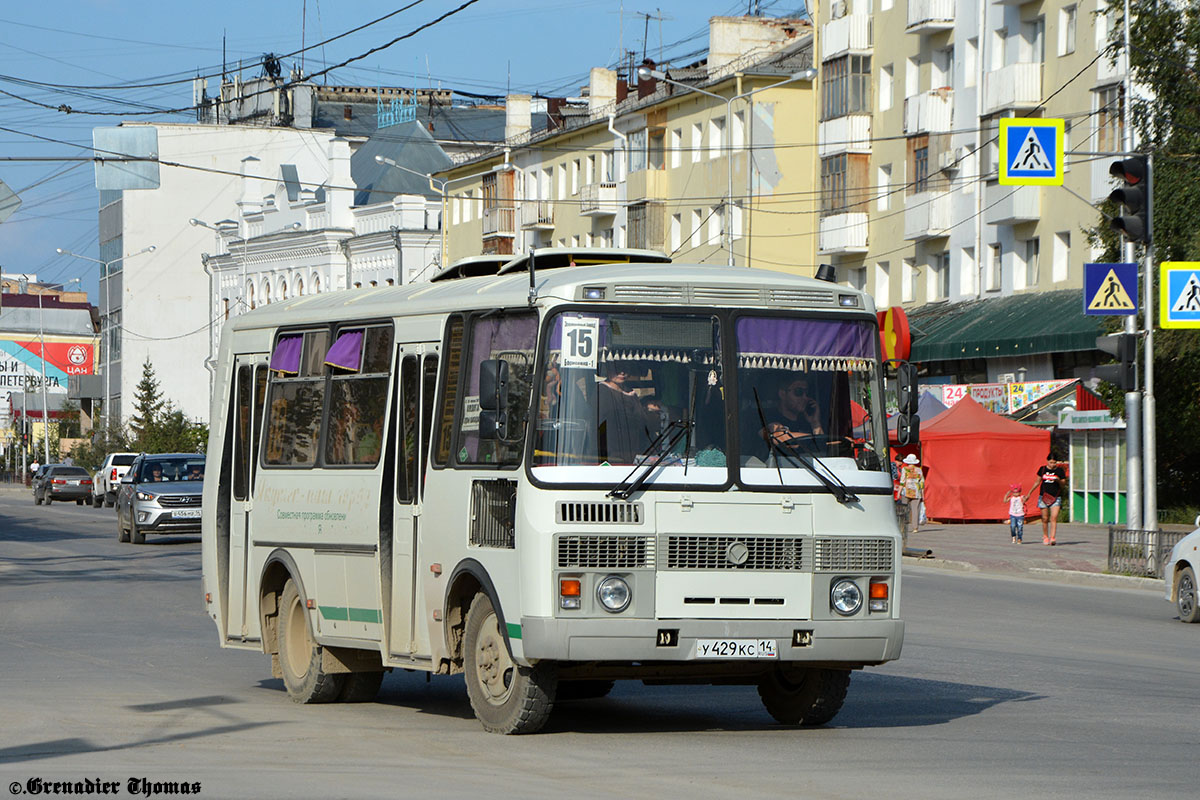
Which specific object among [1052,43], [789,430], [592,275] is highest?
[1052,43]

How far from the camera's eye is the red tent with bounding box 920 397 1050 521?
4425cm

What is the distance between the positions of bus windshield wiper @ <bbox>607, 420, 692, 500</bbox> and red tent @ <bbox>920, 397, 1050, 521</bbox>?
34071 millimetres

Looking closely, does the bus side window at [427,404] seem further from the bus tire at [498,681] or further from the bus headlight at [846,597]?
the bus headlight at [846,597]

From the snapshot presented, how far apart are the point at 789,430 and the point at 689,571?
3.29 feet

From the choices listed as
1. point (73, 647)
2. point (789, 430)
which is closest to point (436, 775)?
point (789, 430)

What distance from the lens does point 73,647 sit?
17.2 m

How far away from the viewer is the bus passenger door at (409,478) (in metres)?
11.8

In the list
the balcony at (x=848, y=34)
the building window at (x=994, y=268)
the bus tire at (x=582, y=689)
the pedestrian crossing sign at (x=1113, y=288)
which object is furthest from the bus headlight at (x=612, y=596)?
the balcony at (x=848, y=34)

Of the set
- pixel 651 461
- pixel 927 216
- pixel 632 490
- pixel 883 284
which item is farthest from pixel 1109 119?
pixel 632 490

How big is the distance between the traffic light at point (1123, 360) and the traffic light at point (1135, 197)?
4.98 feet

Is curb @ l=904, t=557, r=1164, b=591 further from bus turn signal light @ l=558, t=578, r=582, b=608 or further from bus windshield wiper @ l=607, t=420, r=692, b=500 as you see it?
bus turn signal light @ l=558, t=578, r=582, b=608

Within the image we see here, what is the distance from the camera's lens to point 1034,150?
27344 mm

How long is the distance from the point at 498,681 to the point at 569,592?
0.87 m

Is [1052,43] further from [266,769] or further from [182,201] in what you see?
[182,201]
